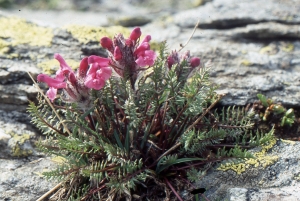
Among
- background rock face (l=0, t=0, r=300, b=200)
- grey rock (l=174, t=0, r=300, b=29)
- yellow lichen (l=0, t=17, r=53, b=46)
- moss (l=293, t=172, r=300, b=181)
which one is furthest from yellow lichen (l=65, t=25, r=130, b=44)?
moss (l=293, t=172, r=300, b=181)

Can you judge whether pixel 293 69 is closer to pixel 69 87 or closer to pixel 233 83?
pixel 233 83

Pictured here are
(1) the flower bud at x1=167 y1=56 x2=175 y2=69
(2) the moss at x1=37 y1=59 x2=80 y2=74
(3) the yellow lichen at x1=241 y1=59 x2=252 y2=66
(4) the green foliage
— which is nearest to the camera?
(1) the flower bud at x1=167 y1=56 x2=175 y2=69

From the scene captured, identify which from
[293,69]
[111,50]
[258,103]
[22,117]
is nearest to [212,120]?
[258,103]

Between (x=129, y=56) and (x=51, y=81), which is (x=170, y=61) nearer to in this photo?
(x=129, y=56)

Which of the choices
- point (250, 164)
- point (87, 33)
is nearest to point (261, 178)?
point (250, 164)

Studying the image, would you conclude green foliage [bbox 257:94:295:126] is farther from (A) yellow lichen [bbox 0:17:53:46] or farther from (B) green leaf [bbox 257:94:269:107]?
(A) yellow lichen [bbox 0:17:53:46]
